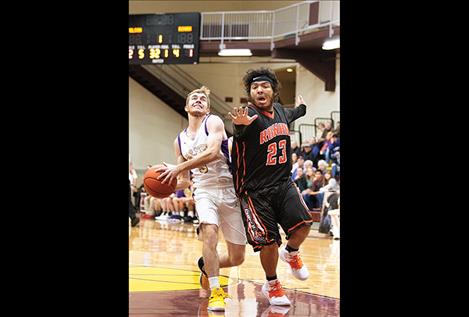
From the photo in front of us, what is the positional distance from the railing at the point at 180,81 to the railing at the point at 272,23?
2.72m

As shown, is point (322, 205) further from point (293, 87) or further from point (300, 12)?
point (293, 87)

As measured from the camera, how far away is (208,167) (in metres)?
5.38

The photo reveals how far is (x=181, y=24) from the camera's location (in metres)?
17.7

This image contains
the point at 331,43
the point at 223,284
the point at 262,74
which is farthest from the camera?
the point at 331,43

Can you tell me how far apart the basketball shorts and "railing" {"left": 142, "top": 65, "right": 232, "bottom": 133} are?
17.9 meters

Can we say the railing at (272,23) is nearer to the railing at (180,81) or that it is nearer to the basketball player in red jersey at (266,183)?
the railing at (180,81)

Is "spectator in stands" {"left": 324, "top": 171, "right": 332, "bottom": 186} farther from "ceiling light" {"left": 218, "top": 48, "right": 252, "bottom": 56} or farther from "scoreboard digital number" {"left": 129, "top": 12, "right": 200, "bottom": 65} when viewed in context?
"ceiling light" {"left": 218, "top": 48, "right": 252, "bottom": 56}

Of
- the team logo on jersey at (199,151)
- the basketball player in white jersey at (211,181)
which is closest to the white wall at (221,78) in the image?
the basketball player in white jersey at (211,181)

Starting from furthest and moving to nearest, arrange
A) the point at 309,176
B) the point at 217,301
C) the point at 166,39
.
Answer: the point at 166,39 < the point at 309,176 < the point at 217,301

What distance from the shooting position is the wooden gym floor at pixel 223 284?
194 inches

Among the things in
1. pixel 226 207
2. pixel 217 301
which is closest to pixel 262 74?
pixel 226 207

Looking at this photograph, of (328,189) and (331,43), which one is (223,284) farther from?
(331,43)

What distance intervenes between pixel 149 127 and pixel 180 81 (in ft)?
7.03
